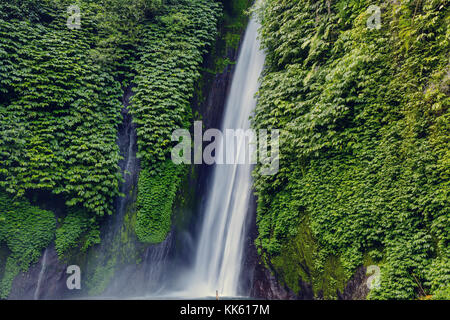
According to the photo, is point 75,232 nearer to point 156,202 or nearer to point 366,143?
point 156,202

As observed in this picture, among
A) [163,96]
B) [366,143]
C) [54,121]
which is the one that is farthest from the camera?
[163,96]

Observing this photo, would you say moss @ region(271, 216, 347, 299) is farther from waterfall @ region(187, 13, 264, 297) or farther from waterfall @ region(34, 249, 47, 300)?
waterfall @ region(34, 249, 47, 300)

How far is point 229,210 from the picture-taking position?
8641mm

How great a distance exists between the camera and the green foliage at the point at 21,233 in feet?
21.6

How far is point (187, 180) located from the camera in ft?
29.6

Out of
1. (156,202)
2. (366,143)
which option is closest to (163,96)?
(156,202)

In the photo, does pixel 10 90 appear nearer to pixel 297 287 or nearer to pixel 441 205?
pixel 297 287

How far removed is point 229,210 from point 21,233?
18.7ft

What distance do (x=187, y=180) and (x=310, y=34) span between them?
5.78 metres

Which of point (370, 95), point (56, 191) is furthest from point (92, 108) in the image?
point (370, 95)

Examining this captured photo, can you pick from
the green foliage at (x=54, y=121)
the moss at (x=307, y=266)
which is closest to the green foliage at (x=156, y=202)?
the green foliage at (x=54, y=121)

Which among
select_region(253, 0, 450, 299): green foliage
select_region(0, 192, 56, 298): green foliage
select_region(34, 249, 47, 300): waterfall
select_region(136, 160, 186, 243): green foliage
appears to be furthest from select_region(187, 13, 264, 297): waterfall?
select_region(0, 192, 56, 298): green foliage

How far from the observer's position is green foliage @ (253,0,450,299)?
4.37m

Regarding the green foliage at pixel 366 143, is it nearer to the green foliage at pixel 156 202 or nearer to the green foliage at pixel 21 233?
the green foliage at pixel 156 202
